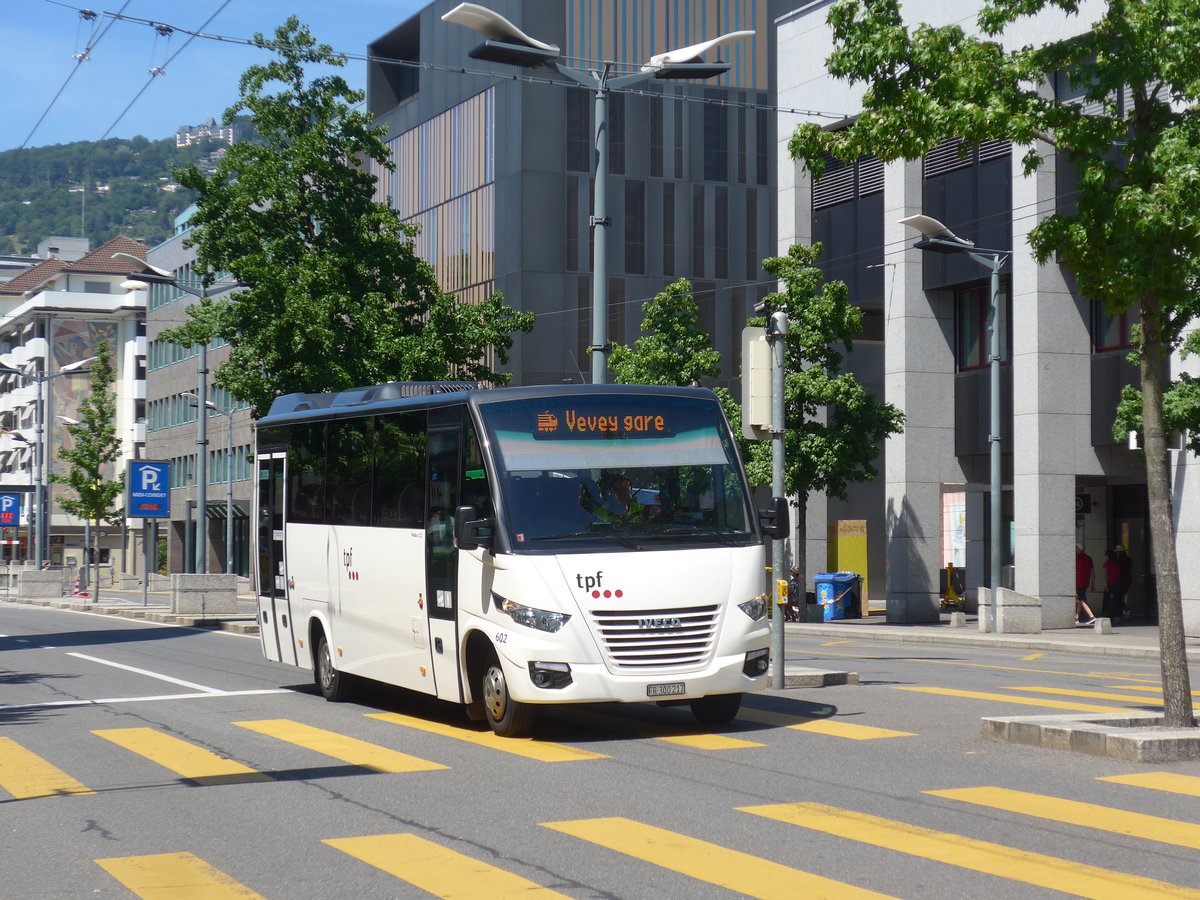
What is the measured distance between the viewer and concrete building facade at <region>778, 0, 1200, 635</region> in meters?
35.0

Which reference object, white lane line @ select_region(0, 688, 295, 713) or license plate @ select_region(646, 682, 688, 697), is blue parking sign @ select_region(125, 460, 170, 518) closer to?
white lane line @ select_region(0, 688, 295, 713)

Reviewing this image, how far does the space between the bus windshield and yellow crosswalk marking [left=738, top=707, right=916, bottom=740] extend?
1.63 meters

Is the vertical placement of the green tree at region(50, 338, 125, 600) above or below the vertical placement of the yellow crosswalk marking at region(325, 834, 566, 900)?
above

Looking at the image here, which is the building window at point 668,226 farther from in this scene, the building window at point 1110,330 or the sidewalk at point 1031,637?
the building window at point 1110,330

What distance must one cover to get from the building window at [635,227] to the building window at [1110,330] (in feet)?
93.9

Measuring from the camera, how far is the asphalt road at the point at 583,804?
24.7ft

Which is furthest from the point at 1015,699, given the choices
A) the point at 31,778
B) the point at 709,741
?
the point at 31,778

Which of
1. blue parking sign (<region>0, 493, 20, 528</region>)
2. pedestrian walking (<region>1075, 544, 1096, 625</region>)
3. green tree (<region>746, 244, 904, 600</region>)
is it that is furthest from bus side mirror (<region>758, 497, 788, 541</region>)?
blue parking sign (<region>0, 493, 20, 528</region>)

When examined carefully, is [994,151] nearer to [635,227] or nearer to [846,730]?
[846,730]

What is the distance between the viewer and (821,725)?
44.3 feet

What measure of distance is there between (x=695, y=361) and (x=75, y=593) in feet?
102

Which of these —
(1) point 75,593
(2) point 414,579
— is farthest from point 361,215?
(1) point 75,593

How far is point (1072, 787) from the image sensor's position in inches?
396

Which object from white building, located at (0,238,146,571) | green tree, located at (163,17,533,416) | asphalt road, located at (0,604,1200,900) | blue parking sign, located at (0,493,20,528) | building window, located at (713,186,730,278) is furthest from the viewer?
white building, located at (0,238,146,571)
